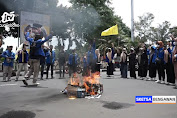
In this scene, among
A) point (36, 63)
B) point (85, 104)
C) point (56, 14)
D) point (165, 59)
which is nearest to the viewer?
point (85, 104)

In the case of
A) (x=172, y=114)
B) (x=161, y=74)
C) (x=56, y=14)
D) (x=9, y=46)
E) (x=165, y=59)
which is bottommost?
(x=172, y=114)

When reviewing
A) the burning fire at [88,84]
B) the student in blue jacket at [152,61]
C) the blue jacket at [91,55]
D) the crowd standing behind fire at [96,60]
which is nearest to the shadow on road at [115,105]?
the burning fire at [88,84]

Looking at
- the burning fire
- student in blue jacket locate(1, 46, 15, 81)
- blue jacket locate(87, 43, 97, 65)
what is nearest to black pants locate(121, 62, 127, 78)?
blue jacket locate(87, 43, 97, 65)

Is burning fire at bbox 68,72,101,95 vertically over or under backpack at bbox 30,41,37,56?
under

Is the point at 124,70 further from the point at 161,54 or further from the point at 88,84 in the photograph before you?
the point at 88,84

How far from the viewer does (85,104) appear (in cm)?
436

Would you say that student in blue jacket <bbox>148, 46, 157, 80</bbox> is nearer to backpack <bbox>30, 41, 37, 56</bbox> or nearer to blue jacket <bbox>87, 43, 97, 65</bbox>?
blue jacket <bbox>87, 43, 97, 65</bbox>

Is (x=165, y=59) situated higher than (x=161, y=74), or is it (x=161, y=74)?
(x=165, y=59)

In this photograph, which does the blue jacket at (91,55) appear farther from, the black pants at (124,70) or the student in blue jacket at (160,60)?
the black pants at (124,70)

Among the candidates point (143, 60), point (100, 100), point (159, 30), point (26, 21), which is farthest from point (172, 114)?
point (159, 30)

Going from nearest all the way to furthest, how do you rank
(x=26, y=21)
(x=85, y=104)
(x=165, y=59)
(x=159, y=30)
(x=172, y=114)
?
(x=172, y=114)
(x=85, y=104)
(x=165, y=59)
(x=26, y=21)
(x=159, y=30)

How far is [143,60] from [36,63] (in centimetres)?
582

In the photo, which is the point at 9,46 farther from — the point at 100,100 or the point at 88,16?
the point at 100,100

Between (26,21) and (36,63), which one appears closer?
(36,63)
